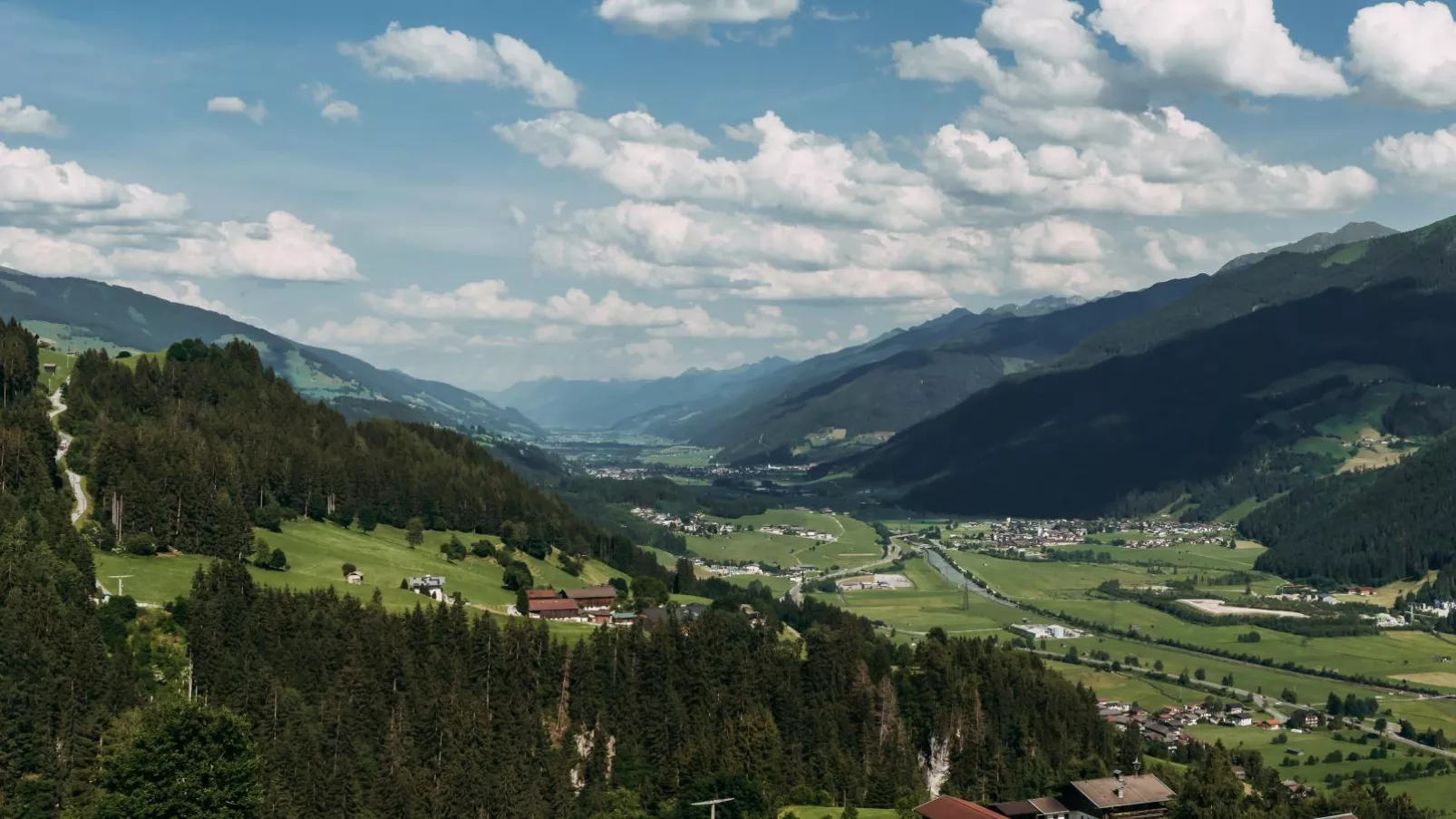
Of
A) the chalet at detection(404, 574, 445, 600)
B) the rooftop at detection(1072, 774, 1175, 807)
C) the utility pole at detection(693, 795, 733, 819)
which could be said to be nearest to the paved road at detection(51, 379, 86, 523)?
the chalet at detection(404, 574, 445, 600)

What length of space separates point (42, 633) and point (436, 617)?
3335cm

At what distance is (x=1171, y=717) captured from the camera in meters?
181

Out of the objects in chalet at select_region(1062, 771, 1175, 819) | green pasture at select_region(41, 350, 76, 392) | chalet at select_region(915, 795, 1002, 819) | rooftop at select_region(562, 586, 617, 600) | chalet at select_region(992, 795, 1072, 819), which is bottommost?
chalet at select_region(992, 795, 1072, 819)

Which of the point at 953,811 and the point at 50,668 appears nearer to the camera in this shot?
the point at 953,811

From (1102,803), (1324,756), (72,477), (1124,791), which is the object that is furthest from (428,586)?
(1324,756)

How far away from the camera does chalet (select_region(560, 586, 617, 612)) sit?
509 ft

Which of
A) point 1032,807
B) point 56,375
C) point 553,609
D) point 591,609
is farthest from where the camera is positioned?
point 56,375

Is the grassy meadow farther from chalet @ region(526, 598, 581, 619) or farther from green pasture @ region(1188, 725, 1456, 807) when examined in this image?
green pasture @ region(1188, 725, 1456, 807)

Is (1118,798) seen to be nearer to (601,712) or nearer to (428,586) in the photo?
(601,712)

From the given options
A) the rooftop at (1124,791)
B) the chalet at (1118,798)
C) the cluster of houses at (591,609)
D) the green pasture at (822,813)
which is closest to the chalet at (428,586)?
the cluster of houses at (591,609)

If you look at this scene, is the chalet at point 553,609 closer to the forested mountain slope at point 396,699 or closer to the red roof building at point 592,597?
the red roof building at point 592,597

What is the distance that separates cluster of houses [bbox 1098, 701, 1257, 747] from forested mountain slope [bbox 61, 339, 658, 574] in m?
68.7

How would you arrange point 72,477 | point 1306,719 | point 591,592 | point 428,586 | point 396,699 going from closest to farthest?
point 396,699, point 72,477, point 428,586, point 591,592, point 1306,719

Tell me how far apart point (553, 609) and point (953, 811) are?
65.2 m
